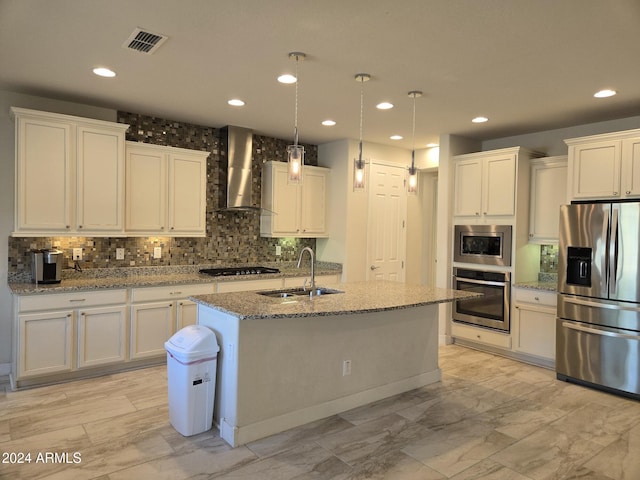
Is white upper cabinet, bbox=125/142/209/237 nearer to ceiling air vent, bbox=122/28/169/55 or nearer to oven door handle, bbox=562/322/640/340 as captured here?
ceiling air vent, bbox=122/28/169/55

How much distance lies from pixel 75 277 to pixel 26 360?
934mm

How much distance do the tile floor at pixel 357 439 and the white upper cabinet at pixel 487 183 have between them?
2.09 m

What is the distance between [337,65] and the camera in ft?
10.5

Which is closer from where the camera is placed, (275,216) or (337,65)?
(337,65)

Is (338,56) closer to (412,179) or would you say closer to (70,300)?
(412,179)

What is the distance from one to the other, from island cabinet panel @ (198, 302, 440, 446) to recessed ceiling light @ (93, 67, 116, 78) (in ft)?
6.56

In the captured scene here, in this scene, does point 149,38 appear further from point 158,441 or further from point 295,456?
point 295,456

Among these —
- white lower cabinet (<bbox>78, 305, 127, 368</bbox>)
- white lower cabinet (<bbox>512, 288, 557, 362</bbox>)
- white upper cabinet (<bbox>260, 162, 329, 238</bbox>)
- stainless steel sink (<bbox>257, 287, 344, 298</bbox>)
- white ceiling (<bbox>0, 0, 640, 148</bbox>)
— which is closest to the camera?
white ceiling (<bbox>0, 0, 640, 148</bbox>)

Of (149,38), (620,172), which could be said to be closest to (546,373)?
(620,172)

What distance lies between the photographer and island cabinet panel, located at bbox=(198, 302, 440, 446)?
2.93 m

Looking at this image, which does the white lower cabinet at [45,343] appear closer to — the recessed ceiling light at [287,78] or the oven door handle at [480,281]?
the recessed ceiling light at [287,78]

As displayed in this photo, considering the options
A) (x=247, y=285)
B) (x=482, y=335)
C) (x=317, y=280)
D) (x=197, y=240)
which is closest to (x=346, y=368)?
(x=247, y=285)

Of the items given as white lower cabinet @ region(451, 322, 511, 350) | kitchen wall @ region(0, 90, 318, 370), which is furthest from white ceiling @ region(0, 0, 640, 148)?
white lower cabinet @ region(451, 322, 511, 350)

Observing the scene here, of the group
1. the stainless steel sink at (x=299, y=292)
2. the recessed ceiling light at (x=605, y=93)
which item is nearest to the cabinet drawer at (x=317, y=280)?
the stainless steel sink at (x=299, y=292)
